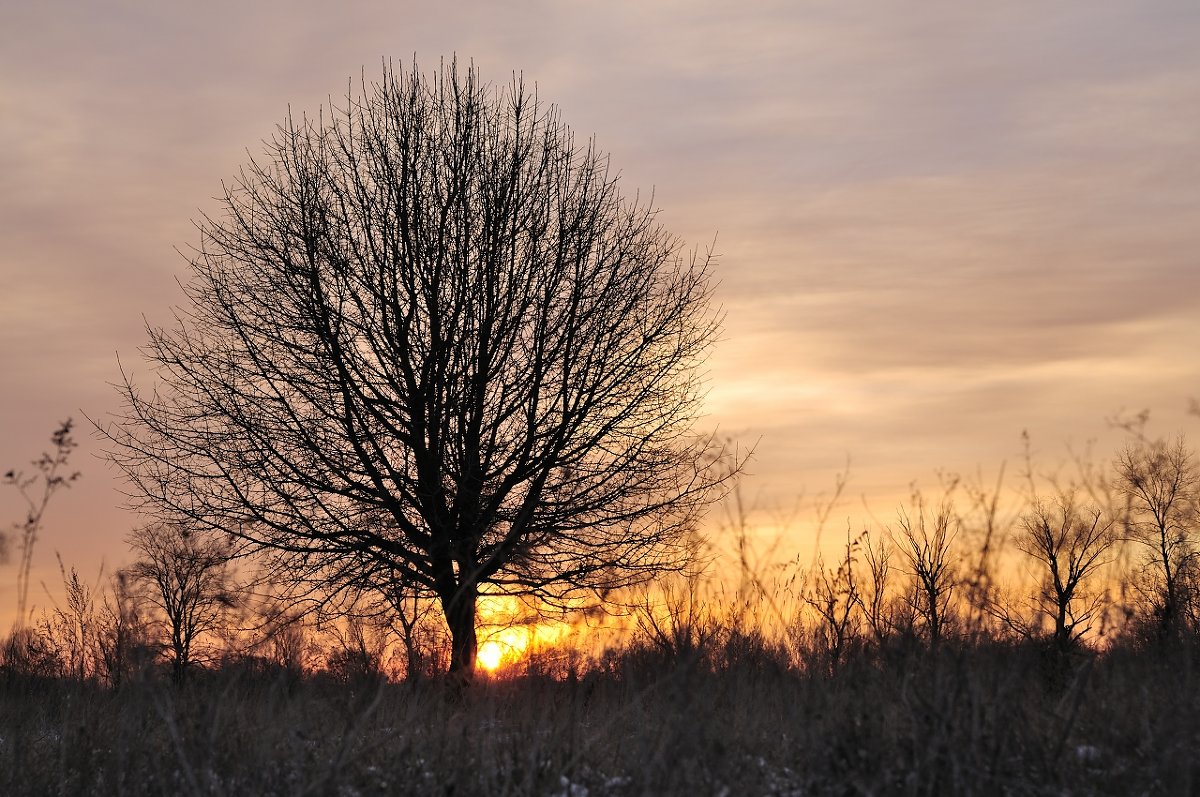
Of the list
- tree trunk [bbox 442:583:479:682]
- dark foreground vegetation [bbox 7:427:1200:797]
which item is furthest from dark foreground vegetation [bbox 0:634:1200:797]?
tree trunk [bbox 442:583:479:682]

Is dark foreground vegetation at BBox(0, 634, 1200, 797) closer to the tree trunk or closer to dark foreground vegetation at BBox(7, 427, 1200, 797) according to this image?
dark foreground vegetation at BBox(7, 427, 1200, 797)

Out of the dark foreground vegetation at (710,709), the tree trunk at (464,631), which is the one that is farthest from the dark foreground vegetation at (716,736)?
the tree trunk at (464,631)

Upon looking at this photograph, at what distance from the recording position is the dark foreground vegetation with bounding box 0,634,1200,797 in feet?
20.2

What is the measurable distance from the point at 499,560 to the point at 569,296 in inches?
170

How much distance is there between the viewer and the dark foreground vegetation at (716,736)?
6.16 m

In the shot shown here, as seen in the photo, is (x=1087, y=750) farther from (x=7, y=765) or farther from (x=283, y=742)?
(x=7, y=765)

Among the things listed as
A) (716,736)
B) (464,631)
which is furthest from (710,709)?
(464,631)

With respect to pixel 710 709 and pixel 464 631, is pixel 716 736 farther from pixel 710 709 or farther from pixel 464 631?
pixel 464 631

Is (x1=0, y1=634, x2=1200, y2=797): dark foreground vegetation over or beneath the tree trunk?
beneath

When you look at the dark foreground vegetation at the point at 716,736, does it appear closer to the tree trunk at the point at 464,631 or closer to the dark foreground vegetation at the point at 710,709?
the dark foreground vegetation at the point at 710,709

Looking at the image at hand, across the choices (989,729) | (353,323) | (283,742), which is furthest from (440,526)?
(989,729)

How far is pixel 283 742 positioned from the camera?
8.13 meters

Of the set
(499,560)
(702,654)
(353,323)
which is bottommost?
(702,654)

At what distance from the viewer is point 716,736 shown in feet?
24.2
